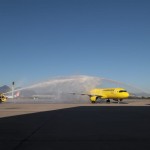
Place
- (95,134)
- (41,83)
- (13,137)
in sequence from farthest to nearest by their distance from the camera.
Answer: (41,83) → (95,134) → (13,137)

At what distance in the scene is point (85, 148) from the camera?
33.6 feet

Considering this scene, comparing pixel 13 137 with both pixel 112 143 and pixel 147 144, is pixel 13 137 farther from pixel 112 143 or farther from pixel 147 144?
pixel 147 144

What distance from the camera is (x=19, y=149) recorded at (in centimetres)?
995

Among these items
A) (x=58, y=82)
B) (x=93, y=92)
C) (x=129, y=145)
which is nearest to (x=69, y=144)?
(x=129, y=145)

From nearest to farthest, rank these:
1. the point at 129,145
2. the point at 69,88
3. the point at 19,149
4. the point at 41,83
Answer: the point at 19,149 → the point at 129,145 → the point at 69,88 → the point at 41,83

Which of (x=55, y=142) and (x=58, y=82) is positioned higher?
(x=58, y=82)

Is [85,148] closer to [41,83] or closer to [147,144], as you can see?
[147,144]

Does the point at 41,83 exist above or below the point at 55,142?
above

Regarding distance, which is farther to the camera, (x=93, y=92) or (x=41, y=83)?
(x=41, y=83)

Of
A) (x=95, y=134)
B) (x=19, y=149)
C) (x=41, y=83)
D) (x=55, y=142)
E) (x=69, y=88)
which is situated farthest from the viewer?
(x=41, y=83)

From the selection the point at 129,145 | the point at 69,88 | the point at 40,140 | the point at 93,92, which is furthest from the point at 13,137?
the point at 69,88

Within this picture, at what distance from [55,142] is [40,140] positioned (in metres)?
0.76

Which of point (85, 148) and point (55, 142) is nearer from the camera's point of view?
point (85, 148)

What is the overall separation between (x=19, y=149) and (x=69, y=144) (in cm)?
197
